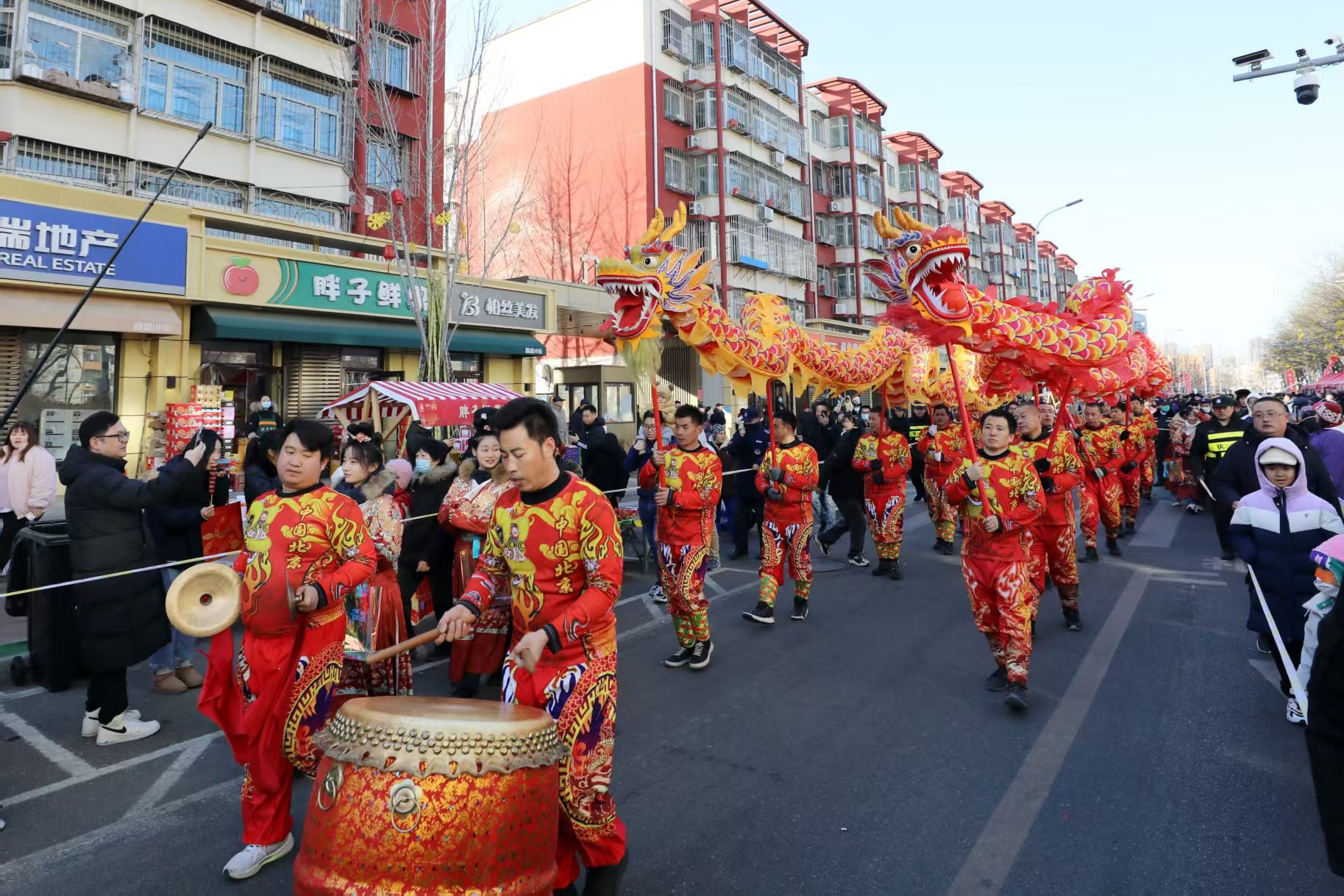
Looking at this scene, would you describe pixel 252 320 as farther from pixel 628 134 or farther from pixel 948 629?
pixel 628 134

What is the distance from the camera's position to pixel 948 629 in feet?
19.9

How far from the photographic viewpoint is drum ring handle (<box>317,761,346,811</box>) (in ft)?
5.96

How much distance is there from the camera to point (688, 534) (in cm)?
529

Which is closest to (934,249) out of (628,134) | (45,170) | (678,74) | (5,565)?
(5,565)

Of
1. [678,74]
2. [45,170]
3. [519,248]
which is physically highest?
[678,74]

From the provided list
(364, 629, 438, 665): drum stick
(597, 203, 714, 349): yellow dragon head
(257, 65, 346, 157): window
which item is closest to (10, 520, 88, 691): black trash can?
(364, 629, 438, 665): drum stick

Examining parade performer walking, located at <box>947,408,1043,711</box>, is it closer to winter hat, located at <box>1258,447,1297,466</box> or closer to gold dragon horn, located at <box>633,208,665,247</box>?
winter hat, located at <box>1258,447,1297,466</box>

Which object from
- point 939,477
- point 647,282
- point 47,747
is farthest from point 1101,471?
point 47,747

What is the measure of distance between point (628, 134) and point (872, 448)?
2019 cm

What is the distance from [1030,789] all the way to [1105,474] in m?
6.54

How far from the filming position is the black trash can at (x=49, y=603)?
175 inches

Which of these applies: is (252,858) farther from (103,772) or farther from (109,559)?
(109,559)

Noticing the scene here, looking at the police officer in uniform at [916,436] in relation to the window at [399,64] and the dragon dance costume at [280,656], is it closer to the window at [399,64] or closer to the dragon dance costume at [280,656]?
the dragon dance costume at [280,656]

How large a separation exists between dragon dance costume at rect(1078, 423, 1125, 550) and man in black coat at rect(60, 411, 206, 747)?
8.68 meters
